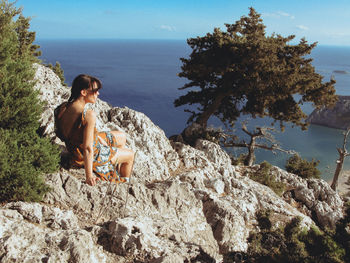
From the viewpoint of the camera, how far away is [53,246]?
3.22 meters

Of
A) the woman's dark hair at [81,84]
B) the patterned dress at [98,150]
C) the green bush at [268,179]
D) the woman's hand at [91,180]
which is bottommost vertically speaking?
the green bush at [268,179]

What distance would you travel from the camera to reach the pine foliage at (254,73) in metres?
14.4

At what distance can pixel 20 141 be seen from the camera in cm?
495

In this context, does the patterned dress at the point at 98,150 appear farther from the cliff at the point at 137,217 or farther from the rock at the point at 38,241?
the rock at the point at 38,241

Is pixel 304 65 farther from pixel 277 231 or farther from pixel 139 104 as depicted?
pixel 139 104

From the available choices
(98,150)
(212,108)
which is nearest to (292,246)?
(98,150)

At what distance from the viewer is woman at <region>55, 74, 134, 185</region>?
476 cm

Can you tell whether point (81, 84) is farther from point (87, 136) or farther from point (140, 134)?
point (140, 134)

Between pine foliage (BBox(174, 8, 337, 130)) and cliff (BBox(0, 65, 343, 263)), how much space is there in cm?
722

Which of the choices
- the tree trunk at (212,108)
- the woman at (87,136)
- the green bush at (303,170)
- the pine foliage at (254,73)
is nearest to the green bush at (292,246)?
the woman at (87,136)

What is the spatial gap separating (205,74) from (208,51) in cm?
155

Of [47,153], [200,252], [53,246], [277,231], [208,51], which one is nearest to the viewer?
[53,246]

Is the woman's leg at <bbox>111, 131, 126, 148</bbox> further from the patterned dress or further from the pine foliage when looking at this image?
the pine foliage

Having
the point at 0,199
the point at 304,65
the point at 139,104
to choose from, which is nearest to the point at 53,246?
the point at 0,199
